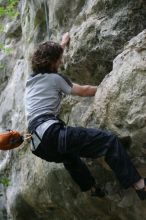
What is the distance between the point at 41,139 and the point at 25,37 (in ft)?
16.9

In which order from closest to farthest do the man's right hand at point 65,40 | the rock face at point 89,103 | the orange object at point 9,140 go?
the rock face at point 89,103 < the orange object at point 9,140 < the man's right hand at point 65,40

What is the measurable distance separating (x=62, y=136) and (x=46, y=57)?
4.17ft

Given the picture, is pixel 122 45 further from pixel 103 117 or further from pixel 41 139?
pixel 41 139

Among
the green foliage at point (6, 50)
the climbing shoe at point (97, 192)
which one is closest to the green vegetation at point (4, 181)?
the climbing shoe at point (97, 192)

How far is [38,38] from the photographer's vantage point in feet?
32.2

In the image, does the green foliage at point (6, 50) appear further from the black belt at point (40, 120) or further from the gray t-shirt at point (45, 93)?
the black belt at point (40, 120)

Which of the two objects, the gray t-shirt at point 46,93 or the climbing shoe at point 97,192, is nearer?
the gray t-shirt at point 46,93

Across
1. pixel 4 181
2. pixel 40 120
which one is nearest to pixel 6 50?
pixel 4 181

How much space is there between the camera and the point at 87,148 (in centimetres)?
593

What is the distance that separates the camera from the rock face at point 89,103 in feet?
19.3

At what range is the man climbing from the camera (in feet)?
18.7

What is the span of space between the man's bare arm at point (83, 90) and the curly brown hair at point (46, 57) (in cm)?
47

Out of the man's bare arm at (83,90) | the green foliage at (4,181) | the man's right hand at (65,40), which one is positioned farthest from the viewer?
the green foliage at (4,181)

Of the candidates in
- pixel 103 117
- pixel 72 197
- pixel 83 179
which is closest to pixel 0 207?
pixel 72 197
